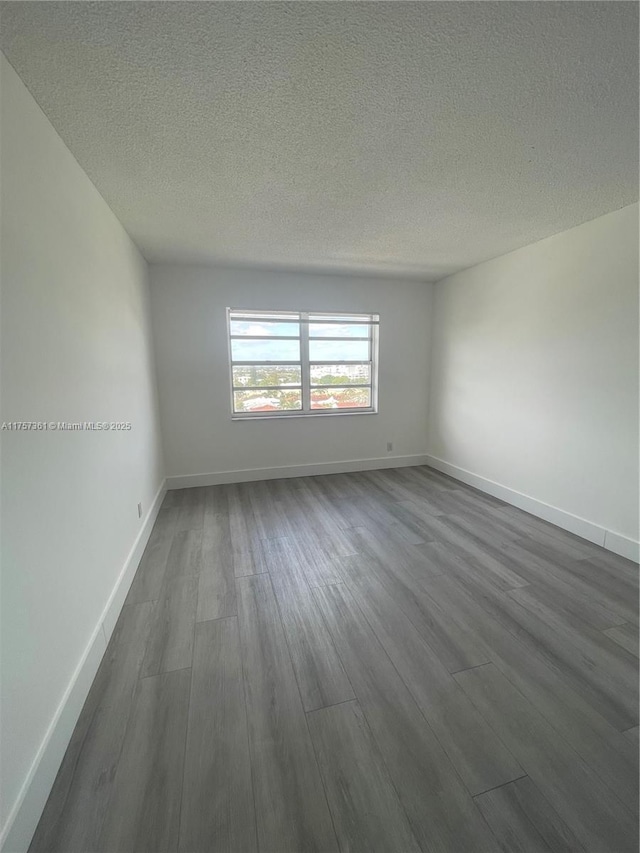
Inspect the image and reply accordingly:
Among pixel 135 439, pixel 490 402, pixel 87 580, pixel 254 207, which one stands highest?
pixel 254 207

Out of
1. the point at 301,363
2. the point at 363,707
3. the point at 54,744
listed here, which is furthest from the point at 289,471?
the point at 54,744

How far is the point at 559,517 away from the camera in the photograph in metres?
2.83

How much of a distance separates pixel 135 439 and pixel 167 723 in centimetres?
187

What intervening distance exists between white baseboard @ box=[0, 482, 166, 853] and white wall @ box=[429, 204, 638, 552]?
3.39 meters

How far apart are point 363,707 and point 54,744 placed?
1119mm

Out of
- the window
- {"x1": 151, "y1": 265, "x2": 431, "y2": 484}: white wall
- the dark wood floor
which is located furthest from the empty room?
the window

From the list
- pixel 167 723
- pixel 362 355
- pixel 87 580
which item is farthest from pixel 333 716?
pixel 362 355

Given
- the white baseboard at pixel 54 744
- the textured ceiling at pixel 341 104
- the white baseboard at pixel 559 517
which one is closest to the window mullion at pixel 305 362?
the textured ceiling at pixel 341 104

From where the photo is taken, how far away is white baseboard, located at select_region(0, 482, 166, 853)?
3.01 feet

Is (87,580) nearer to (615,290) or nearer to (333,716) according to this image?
(333,716)

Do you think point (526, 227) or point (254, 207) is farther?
point (526, 227)

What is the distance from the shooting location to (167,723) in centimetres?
128

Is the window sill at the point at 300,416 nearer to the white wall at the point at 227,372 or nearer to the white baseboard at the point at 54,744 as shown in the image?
the white wall at the point at 227,372

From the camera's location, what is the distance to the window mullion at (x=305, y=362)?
402cm
